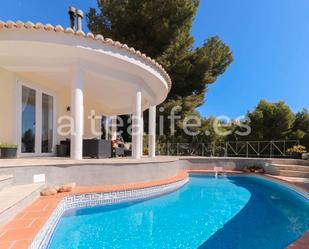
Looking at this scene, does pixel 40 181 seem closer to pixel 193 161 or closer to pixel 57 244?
pixel 57 244

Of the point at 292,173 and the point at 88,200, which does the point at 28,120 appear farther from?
the point at 292,173

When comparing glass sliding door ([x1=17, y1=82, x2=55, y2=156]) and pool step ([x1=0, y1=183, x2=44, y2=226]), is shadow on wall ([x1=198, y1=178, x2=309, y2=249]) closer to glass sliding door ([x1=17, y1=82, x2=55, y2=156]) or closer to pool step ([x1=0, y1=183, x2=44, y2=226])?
pool step ([x1=0, y1=183, x2=44, y2=226])

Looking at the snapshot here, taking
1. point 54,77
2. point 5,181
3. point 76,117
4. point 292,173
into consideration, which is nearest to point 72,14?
point 54,77

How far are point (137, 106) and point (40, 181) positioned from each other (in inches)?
170

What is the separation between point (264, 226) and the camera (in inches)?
221

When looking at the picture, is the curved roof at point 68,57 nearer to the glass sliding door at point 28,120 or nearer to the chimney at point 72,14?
the glass sliding door at point 28,120

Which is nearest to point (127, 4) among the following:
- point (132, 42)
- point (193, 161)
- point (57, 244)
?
point (132, 42)

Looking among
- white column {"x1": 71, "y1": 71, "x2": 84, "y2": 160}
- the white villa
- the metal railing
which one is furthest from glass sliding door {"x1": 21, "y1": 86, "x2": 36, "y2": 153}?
the metal railing

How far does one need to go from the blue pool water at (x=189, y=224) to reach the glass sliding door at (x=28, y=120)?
414 centimetres

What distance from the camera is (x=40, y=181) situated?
621 cm

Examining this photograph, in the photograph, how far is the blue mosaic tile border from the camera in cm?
389

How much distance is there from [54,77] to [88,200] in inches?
196

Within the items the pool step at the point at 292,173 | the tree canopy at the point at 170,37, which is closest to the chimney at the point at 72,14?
the tree canopy at the point at 170,37

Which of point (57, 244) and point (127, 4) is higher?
point (127, 4)
